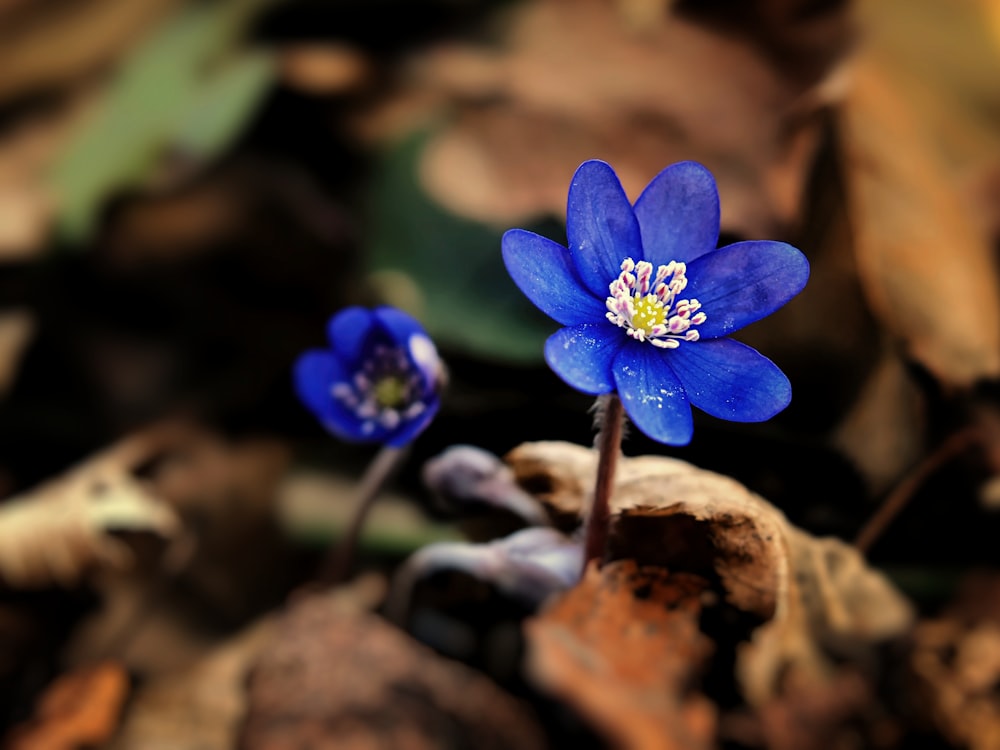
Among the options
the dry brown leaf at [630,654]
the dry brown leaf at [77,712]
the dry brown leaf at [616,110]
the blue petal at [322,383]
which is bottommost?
the dry brown leaf at [77,712]

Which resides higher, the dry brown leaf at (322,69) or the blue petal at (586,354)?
the blue petal at (586,354)

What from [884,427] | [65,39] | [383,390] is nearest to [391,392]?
[383,390]

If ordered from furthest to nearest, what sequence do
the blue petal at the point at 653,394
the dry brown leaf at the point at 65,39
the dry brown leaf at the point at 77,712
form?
the dry brown leaf at the point at 65,39 < the dry brown leaf at the point at 77,712 < the blue petal at the point at 653,394

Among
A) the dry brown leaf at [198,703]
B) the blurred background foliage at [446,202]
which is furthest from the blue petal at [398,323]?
the dry brown leaf at [198,703]

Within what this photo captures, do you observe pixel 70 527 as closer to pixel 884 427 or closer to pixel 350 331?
pixel 350 331

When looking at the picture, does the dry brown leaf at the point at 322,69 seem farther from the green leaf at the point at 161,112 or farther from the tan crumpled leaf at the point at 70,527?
the tan crumpled leaf at the point at 70,527

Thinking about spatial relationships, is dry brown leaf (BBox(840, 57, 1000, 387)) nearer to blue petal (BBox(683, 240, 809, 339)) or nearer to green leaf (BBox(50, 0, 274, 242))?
blue petal (BBox(683, 240, 809, 339))

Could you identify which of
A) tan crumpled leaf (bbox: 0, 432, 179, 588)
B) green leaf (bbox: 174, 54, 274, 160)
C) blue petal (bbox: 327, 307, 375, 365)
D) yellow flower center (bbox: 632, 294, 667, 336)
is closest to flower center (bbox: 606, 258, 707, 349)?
yellow flower center (bbox: 632, 294, 667, 336)
